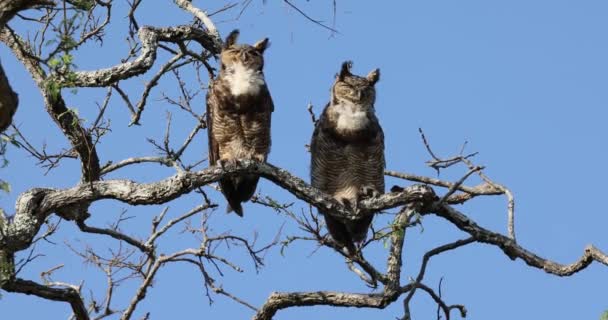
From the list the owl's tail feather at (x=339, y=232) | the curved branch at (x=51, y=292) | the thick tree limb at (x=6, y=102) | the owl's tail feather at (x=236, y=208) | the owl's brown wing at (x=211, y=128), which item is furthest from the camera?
the owl's tail feather at (x=236, y=208)

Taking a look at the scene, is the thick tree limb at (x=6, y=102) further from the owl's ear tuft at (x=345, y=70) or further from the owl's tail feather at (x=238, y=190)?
Result: the owl's ear tuft at (x=345, y=70)

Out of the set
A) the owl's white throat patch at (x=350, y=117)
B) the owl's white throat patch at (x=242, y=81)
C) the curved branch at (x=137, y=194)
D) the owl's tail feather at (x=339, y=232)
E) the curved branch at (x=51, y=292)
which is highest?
the owl's white throat patch at (x=242, y=81)

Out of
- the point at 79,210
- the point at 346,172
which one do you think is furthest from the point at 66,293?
the point at 346,172

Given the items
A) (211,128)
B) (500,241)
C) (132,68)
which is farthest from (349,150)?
(132,68)

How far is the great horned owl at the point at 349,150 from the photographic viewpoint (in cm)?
728

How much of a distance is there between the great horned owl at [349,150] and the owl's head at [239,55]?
0.62 metres

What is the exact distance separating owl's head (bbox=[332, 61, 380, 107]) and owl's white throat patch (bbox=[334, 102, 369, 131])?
54 millimetres

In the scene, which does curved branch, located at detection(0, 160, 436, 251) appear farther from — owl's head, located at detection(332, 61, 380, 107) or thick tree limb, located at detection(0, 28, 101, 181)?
owl's head, located at detection(332, 61, 380, 107)

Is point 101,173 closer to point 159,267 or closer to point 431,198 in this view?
point 159,267

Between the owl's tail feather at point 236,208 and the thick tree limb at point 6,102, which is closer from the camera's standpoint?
the thick tree limb at point 6,102

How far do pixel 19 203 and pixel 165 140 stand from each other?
148 centimetres

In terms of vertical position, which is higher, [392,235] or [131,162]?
[131,162]

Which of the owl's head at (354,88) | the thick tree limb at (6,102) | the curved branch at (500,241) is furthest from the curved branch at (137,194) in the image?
the owl's head at (354,88)

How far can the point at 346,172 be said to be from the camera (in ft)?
24.2
